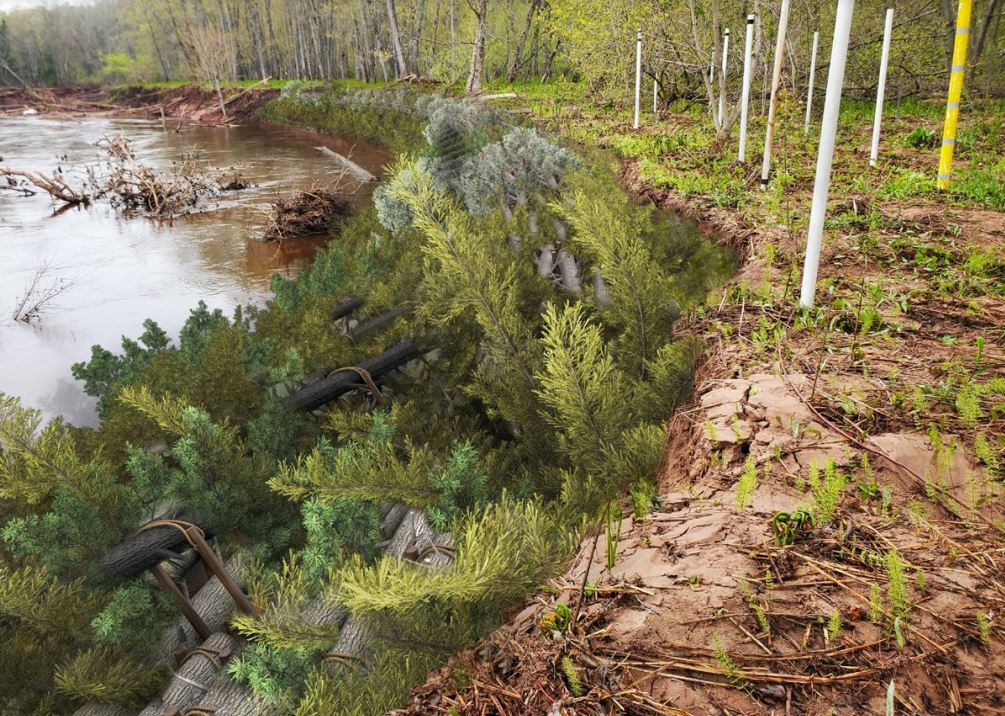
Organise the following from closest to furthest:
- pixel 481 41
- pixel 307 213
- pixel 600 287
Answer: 1. pixel 600 287
2. pixel 307 213
3. pixel 481 41

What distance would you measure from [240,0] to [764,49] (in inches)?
1707

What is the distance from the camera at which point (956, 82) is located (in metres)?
4.71

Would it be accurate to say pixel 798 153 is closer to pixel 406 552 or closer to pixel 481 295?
pixel 481 295

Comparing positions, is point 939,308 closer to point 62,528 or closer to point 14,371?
point 62,528

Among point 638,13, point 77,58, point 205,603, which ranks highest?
point 77,58

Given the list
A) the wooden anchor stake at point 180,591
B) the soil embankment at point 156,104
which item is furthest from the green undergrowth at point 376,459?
the soil embankment at point 156,104

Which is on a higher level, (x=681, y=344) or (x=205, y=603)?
(x=681, y=344)

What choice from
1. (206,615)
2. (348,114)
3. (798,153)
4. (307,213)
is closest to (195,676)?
(206,615)

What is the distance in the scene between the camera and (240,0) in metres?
43.3

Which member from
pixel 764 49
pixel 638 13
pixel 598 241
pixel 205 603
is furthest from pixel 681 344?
pixel 764 49

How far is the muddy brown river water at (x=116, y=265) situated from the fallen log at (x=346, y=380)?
102 inches

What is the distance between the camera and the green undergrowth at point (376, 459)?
6.66 ft

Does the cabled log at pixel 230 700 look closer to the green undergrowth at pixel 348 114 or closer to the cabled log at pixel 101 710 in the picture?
the cabled log at pixel 101 710

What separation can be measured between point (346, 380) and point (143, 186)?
11341 millimetres
